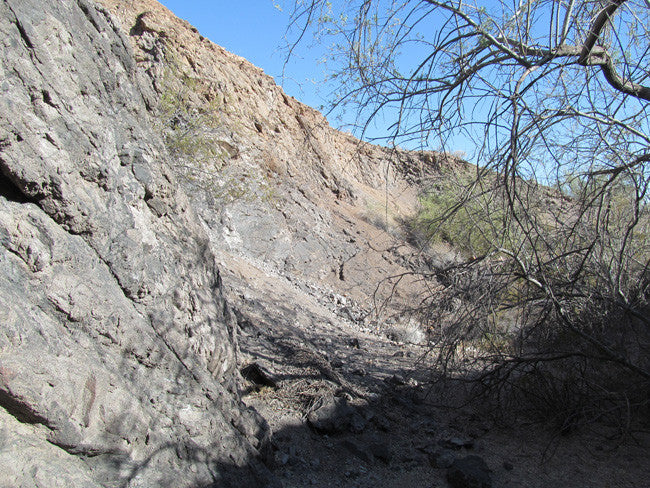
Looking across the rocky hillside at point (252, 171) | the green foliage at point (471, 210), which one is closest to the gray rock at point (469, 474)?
the green foliage at point (471, 210)

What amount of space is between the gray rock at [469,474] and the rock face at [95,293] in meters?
1.54

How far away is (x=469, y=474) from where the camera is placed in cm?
341

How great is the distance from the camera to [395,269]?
1319 cm

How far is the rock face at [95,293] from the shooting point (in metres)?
1.83

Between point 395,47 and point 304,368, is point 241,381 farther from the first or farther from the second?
point 395,47

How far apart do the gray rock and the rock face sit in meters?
1.54

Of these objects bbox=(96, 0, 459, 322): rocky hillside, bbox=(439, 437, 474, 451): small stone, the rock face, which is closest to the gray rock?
bbox=(439, 437, 474, 451): small stone

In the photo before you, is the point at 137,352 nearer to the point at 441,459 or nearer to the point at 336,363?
the point at 441,459

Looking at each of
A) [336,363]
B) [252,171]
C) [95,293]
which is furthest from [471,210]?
[252,171]

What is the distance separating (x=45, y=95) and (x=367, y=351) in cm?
501

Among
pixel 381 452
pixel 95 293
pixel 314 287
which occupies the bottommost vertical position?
pixel 381 452

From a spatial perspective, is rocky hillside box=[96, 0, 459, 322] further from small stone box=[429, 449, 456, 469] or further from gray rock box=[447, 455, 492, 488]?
gray rock box=[447, 455, 492, 488]

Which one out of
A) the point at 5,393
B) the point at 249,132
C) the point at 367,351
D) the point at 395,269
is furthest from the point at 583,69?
the point at 249,132

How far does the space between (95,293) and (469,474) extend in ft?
9.38
